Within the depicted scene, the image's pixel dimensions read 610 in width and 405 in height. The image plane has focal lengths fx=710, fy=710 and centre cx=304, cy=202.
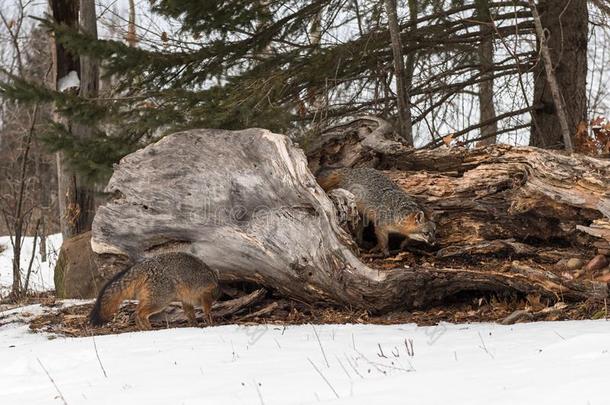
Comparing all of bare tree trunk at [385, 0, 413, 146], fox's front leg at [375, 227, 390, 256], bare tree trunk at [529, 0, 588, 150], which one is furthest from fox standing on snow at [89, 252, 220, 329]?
bare tree trunk at [529, 0, 588, 150]

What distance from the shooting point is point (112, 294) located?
7297 millimetres

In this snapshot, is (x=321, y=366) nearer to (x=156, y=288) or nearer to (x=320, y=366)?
(x=320, y=366)

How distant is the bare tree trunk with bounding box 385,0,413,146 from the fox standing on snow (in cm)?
383

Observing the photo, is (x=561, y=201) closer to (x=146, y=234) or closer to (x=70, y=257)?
(x=146, y=234)

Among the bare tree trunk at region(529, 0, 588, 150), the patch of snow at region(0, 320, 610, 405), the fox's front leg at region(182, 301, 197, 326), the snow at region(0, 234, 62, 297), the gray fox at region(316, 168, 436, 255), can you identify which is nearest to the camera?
the patch of snow at region(0, 320, 610, 405)

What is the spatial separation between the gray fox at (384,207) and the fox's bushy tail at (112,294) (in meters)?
2.69

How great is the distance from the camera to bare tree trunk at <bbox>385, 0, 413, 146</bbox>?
398 inches

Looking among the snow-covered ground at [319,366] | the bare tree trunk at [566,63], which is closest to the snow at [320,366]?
the snow-covered ground at [319,366]

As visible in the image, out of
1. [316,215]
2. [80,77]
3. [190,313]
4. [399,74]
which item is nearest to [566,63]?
[399,74]

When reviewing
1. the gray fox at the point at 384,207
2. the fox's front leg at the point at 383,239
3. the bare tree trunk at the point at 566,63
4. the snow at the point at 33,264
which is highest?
Answer: the bare tree trunk at the point at 566,63

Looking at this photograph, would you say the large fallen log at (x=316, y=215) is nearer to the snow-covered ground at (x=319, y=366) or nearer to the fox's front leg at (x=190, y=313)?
the fox's front leg at (x=190, y=313)

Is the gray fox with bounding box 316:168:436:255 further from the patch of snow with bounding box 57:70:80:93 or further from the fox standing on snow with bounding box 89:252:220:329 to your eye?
the patch of snow with bounding box 57:70:80:93

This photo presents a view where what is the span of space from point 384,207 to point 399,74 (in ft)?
9.94

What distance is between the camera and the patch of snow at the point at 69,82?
12.9 m
